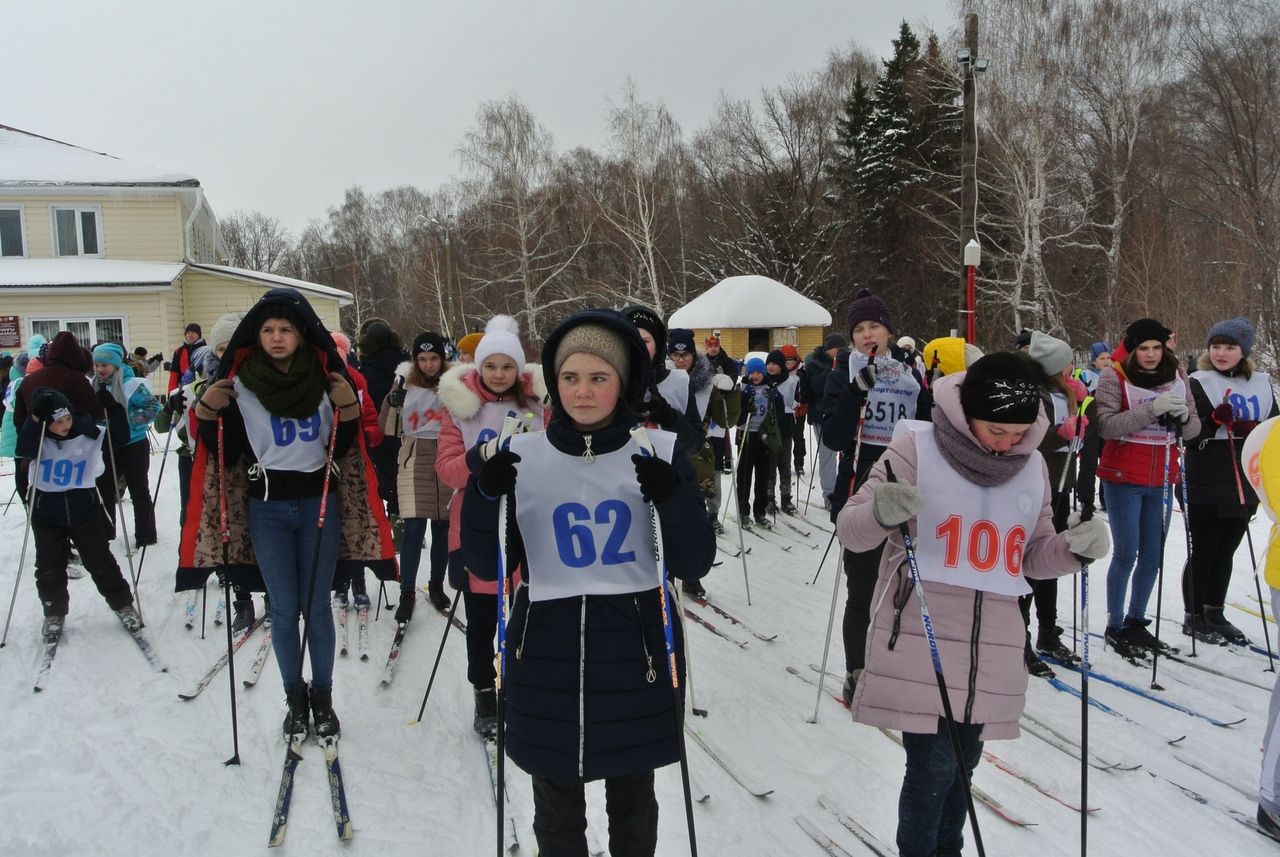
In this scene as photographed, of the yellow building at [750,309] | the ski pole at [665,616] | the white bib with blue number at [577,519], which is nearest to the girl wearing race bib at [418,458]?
the white bib with blue number at [577,519]

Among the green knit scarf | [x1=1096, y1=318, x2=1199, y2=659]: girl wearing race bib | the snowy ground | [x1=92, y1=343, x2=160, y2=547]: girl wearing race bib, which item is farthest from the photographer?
[x1=92, y1=343, x2=160, y2=547]: girl wearing race bib

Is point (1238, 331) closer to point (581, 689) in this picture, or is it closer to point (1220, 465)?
point (1220, 465)

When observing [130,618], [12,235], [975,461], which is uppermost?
[12,235]

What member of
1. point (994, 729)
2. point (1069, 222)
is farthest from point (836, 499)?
point (1069, 222)

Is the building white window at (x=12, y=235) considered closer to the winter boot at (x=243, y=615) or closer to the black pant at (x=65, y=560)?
the black pant at (x=65, y=560)

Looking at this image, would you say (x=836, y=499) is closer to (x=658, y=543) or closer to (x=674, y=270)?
(x=658, y=543)

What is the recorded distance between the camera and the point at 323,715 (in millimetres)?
3691

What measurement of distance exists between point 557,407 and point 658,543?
1.67 feet

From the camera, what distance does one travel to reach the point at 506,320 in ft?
14.3

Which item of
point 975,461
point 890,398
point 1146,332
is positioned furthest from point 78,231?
point 975,461

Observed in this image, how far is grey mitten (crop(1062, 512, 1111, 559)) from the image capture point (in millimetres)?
2338

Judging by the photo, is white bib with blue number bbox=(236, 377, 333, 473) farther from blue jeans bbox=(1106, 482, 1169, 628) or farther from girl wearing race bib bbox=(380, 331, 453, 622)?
blue jeans bbox=(1106, 482, 1169, 628)

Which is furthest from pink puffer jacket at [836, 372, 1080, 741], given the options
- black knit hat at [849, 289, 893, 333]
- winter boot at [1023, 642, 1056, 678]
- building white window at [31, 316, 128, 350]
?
building white window at [31, 316, 128, 350]

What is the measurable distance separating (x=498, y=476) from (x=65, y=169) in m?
26.2
